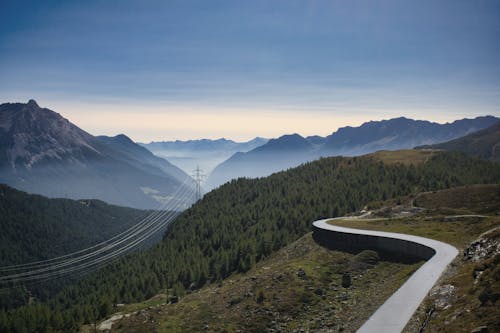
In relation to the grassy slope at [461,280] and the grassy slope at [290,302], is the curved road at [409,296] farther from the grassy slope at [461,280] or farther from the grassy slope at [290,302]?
the grassy slope at [290,302]

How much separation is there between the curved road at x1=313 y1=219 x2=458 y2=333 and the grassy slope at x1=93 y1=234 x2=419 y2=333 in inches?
231

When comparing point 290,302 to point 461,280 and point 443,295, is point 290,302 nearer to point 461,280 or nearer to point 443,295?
point 443,295

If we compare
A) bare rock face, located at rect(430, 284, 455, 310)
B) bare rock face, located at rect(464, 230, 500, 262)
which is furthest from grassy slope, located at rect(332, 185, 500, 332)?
bare rock face, located at rect(464, 230, 500, 262)

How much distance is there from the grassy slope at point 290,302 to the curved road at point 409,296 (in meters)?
5.87

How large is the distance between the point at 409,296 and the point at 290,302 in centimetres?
2534

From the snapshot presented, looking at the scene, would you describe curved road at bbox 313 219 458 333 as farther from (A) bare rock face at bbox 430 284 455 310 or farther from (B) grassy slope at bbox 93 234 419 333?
(B) grassy slope at bbox 93 234 419 333

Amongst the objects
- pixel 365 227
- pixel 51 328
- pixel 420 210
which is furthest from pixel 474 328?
pixel 51 328

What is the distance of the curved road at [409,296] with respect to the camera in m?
38.8

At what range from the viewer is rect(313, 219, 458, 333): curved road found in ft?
127

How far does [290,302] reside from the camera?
221 ft

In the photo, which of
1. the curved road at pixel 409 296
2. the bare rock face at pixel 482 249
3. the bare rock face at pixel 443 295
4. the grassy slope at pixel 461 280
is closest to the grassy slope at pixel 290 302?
the curved road at pixel 409 296

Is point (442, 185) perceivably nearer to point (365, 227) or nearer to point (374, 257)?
point (365, 227)

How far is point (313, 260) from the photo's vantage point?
82875mm

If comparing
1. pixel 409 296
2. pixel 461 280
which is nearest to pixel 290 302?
pixel 409 296
